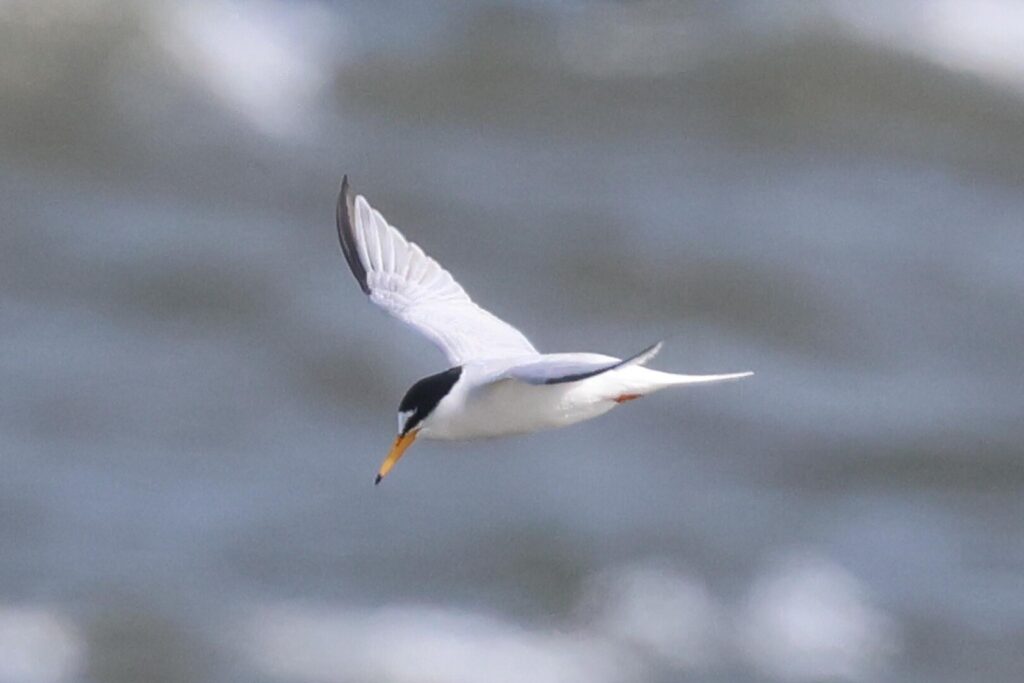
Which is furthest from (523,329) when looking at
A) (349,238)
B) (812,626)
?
(349,238)

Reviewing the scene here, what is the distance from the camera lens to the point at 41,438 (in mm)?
11031

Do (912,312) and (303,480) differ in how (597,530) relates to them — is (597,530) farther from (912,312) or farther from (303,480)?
(912,312)

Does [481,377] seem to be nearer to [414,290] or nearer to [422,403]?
[422,403]

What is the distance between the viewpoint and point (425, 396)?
16.5 ft

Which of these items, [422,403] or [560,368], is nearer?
[560,368]

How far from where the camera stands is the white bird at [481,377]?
488cm

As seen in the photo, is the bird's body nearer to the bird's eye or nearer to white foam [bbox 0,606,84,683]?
the bird's eye

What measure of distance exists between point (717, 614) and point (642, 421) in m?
1.57

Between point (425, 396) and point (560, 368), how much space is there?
0.47 metres

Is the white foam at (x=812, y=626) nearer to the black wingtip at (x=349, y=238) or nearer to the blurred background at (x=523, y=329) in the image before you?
the blurred background at (x=523, y=329)

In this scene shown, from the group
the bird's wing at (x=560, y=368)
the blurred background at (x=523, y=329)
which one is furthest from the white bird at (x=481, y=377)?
the blurred background at (x=523, y=329)

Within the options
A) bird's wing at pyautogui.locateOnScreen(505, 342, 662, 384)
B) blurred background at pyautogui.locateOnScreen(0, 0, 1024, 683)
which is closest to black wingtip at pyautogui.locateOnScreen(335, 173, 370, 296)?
bird's wing at pyautogui.locateOnScreen(505, 342, 662, 384)

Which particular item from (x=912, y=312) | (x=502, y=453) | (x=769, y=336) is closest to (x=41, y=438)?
(x=502, y=453)

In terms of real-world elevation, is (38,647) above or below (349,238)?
above
